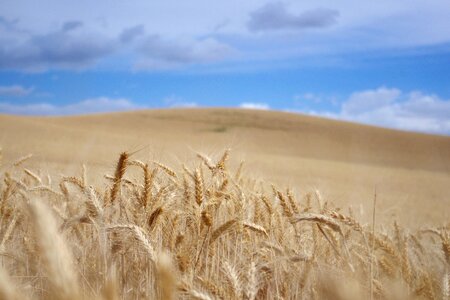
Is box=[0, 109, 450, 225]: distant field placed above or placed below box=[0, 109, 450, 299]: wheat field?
above

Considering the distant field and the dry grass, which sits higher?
the distant field

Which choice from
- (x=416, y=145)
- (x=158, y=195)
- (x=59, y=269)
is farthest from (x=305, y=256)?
(x=416, y=145)

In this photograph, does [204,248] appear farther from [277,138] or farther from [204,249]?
[277,138]

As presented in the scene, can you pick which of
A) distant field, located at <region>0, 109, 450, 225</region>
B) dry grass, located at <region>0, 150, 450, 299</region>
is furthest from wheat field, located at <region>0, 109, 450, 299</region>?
distant field, located at <region>0, 109, 450, 225</region>

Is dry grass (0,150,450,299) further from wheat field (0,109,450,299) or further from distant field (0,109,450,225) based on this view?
distant field (0,109,450,225)

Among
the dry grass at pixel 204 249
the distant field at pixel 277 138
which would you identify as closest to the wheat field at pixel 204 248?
the dry grass at pixel 204 249

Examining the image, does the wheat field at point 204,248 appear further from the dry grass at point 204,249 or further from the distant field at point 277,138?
the distant field at point 277,138

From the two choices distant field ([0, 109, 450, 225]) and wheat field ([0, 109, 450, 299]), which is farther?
distant field ([0, 109, 450, 225])

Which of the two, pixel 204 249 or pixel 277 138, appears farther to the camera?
pixel 277 138

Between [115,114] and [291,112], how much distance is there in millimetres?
21881

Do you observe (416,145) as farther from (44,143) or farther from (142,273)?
(142,273)

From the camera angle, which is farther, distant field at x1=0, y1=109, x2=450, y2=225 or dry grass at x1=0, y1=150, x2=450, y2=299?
distant field at x1=0, y1=109, x2=450, y2=225

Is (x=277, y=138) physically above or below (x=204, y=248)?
above

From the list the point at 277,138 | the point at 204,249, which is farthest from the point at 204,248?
the point at 277,138
